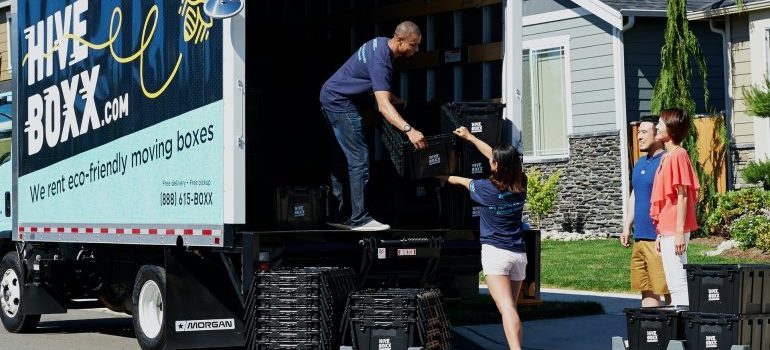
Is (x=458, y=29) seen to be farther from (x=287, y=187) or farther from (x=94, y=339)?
(x=94, y=339)

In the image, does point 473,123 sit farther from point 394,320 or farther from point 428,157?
point 394,320

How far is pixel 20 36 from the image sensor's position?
573 inches

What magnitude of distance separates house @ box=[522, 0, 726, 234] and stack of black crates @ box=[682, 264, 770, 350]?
13457mm

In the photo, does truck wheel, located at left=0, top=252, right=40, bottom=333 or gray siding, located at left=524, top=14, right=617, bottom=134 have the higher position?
gray siding, located at left=524, top=14, right=617, bottom=134

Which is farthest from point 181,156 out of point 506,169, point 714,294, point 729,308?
point 729,308

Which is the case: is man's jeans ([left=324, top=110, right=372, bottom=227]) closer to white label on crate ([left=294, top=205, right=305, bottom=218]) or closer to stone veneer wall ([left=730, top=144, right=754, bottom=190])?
white label on crate ([left=294, top=205, right=305, bottom=218])

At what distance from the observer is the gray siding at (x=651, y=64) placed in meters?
24.0

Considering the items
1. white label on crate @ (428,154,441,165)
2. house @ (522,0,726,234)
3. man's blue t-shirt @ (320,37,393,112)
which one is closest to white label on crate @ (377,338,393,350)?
white label on crate @ (428,154,441,165)

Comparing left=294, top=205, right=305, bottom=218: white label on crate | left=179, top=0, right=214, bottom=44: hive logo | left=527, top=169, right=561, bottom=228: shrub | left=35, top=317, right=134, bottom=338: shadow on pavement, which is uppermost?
left=179, top=0, right=214, bottom=44: hive logo

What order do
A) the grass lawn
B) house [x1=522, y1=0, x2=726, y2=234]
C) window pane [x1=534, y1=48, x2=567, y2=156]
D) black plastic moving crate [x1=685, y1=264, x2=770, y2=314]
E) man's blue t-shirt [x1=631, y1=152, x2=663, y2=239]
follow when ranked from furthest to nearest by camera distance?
window pane [x1=534, y1=48, x2=567, y2=156] < house [x1=522, y1=0, x2=726, y2=234] < the grass lawn < man's blue t-shirt [x1=631, y1=152, x2=663, y2=239] < black plastic moving crate [x1=685, y1=264, x2=770, y2=314]

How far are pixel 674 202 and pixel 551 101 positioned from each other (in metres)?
14.6

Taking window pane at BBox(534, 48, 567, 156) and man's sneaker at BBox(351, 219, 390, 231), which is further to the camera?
window pane at BBox(534, 48, 567, 156)

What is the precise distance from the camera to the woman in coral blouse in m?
10.4

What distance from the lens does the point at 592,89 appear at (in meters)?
24.1
